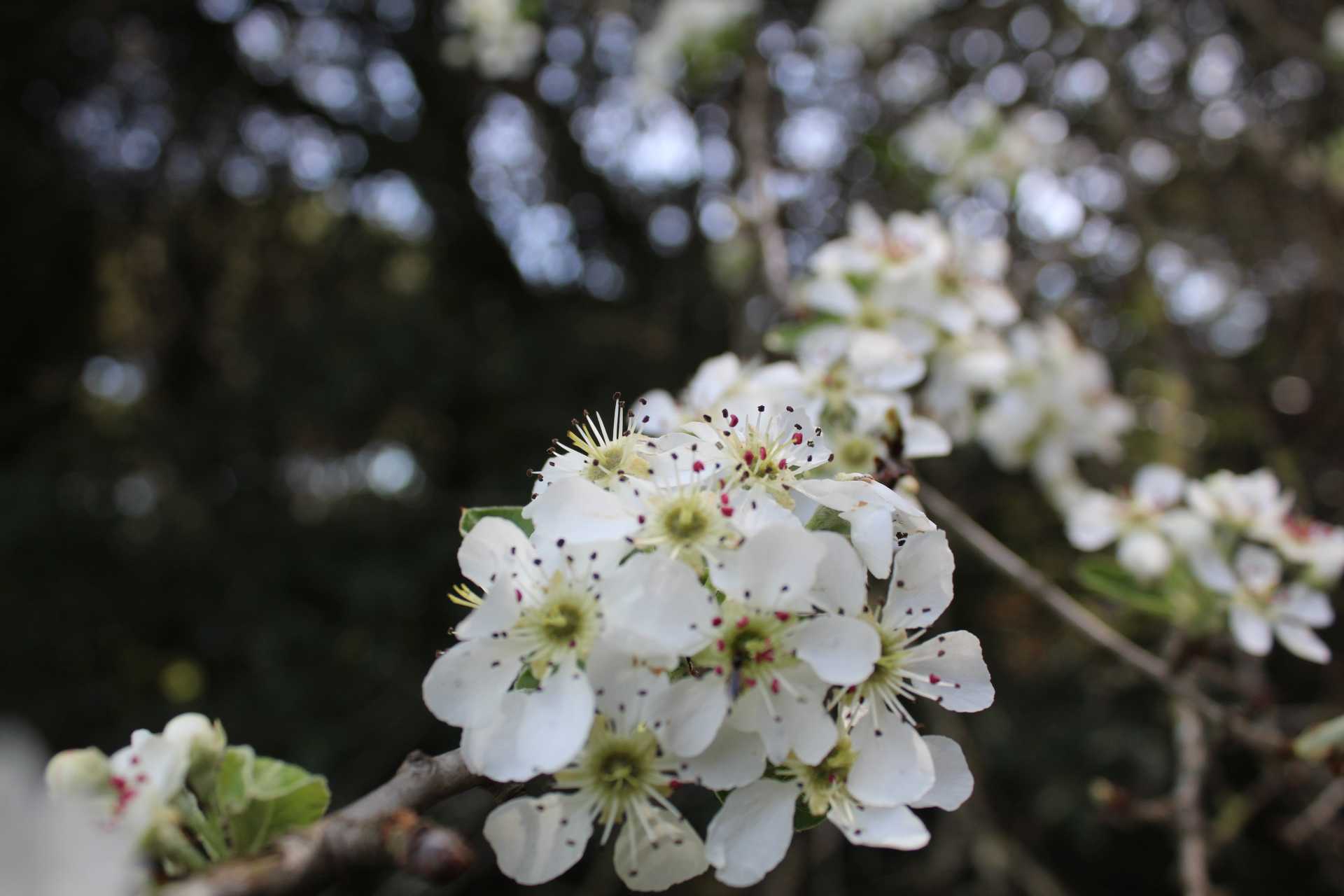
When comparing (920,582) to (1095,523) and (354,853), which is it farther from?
(1095,523)

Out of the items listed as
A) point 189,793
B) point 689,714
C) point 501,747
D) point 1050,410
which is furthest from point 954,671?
point 1050,410

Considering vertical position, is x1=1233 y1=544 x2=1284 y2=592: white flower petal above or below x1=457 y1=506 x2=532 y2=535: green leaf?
below

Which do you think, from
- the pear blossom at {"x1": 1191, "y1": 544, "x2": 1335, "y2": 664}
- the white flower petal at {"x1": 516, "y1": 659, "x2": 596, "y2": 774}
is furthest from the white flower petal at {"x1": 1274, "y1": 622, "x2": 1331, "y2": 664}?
the white flower petal at {"x1": 516, "y1": 659, "x2": 596, "y2": 774}

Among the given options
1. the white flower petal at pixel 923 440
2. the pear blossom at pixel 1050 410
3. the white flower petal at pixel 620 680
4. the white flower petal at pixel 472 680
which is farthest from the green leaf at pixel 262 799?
the pear blossom at pixel 1050 410

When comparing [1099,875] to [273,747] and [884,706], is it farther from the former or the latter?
[884,706]

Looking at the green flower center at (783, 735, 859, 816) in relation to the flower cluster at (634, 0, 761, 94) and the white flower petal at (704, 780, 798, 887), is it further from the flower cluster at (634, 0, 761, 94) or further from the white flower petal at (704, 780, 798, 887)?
the flower cluster at (634, 0, 761, 94)

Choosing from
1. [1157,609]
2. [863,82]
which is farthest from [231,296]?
[1157,609]
